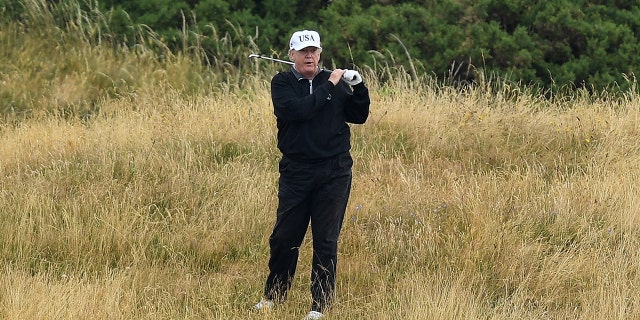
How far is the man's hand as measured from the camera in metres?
5.10

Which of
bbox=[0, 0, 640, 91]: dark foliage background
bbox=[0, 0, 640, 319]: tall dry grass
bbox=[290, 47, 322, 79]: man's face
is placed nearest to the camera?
bbox=[290, 47, 322, 79]: man's face

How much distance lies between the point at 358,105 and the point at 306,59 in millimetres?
385

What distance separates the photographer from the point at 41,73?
11.6 metres

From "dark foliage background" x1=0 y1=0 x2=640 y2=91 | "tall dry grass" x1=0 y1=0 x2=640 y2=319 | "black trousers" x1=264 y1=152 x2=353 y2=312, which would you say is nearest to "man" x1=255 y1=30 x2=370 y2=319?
"black trousers" x1=264 y1=152 x2=353 y2=312

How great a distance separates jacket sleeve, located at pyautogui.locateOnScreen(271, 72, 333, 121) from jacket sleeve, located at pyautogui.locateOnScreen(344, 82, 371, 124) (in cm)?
18

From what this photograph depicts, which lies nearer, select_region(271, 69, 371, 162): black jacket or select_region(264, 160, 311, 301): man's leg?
select_region(271, 69, 371, 162): black jacket

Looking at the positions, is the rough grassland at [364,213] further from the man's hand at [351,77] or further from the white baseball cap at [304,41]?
the white baseball cap at [304,41]

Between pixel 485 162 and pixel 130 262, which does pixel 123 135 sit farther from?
pixel 485 162

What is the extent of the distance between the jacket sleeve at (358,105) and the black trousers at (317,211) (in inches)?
8.8

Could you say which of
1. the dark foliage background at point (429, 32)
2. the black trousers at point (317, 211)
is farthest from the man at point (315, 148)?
the dark foliage background at point (429, 32)

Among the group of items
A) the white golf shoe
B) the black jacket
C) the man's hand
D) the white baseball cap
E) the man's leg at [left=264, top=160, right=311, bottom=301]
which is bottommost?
the white golf shoe

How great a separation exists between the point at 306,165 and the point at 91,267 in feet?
6.34

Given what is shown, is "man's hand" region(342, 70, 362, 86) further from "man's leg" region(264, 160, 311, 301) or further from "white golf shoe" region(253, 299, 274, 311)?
"white golf shoe" region(253, 299, 274, 311)

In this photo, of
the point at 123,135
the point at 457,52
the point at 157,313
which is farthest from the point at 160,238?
the point at 457,52
